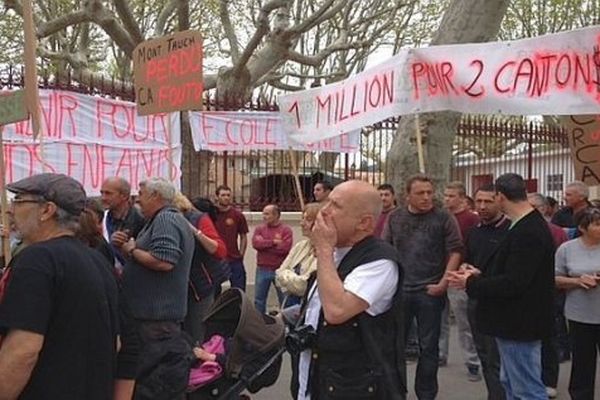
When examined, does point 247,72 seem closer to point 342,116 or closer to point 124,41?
point 124,41

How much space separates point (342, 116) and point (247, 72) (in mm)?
9347

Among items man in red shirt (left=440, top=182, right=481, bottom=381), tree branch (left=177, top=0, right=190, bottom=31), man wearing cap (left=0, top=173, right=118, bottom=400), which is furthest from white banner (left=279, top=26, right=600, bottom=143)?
tree branch (left=177, top=0, right=190, bottom=31)

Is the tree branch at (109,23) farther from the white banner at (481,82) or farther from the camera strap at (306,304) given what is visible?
the camera strap at (306,304)

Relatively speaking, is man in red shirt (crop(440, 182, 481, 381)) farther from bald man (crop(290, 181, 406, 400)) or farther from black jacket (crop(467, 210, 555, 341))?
bald man (crop(290, 181, 406, 400))

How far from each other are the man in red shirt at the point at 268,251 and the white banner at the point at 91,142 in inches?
45.4

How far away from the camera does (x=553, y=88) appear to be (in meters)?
6.11

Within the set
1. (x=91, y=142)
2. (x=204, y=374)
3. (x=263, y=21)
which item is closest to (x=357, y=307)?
(x=204, y=374)

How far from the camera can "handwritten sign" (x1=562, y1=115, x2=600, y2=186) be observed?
7.30 meters

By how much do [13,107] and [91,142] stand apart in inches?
141

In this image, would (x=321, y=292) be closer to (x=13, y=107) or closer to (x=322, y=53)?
(x=13, y=107)

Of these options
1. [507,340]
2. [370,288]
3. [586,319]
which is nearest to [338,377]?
[370,288]

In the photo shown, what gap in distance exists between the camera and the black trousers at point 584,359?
580 cm

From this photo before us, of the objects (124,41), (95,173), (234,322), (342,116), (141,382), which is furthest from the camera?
Answer: (124,41)

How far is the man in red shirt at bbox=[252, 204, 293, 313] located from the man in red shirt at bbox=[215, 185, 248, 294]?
193 millimetres
